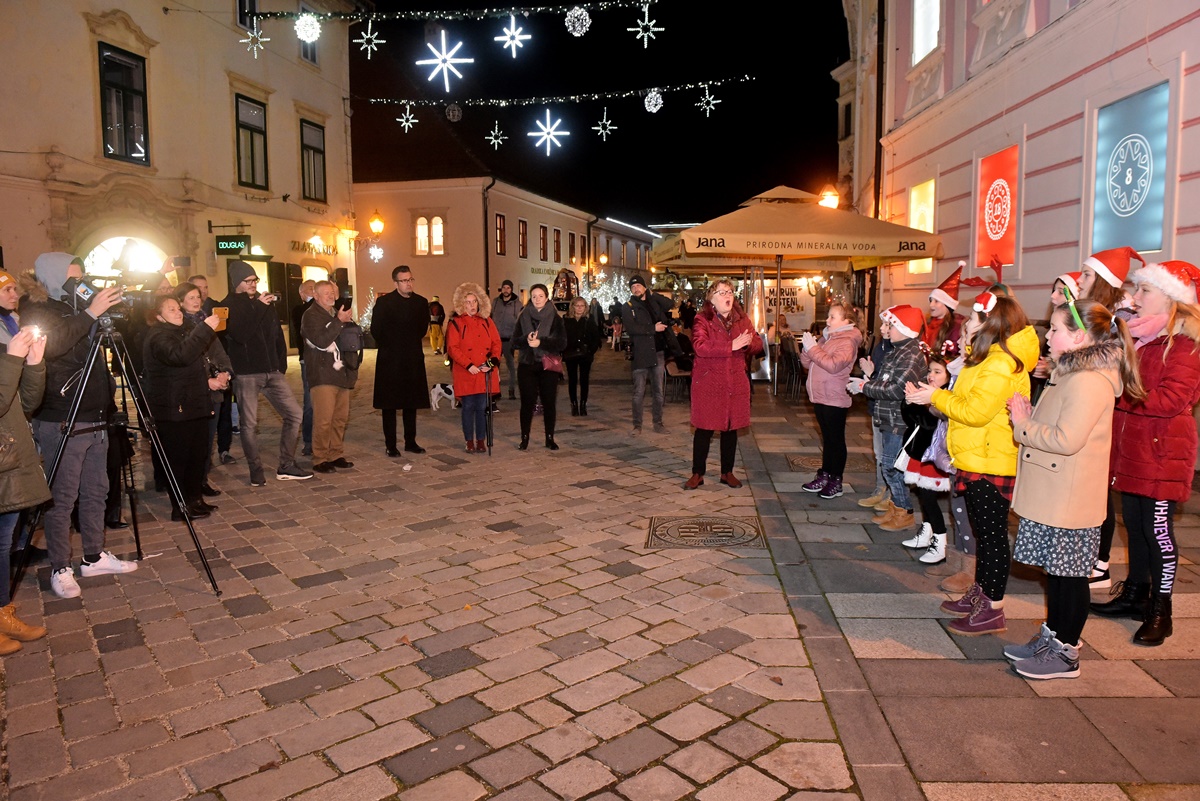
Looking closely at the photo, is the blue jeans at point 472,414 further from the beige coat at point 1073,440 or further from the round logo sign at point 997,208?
the round logo sign at point 997,208

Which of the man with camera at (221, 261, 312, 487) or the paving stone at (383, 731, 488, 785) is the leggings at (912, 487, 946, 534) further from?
the man with camera at (221, 261, 312, 487)

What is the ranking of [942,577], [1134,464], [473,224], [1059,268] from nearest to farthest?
[1134,464] < [942,577] < [1059,268] < [473,224]

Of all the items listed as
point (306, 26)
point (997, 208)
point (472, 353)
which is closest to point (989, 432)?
point (472, 353)

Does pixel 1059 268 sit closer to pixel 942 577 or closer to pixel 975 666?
pixel 942 577

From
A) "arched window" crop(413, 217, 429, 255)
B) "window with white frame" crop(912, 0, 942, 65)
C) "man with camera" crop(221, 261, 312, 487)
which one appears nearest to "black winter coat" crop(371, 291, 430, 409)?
"man with camera" crop(221, 261, 312, 487)

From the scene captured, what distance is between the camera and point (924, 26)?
13.8 meters

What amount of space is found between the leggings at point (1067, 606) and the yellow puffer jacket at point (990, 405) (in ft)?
2.10

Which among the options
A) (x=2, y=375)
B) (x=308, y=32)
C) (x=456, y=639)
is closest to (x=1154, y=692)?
(x=456, y=639)

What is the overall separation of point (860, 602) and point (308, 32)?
1333 cm

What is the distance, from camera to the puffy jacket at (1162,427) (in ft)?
13.5

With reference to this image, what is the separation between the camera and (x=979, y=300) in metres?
4.43

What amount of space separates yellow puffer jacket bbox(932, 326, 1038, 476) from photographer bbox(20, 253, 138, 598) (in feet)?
15.8

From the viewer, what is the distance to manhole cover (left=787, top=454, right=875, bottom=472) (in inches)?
336

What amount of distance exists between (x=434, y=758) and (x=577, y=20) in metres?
11.0
